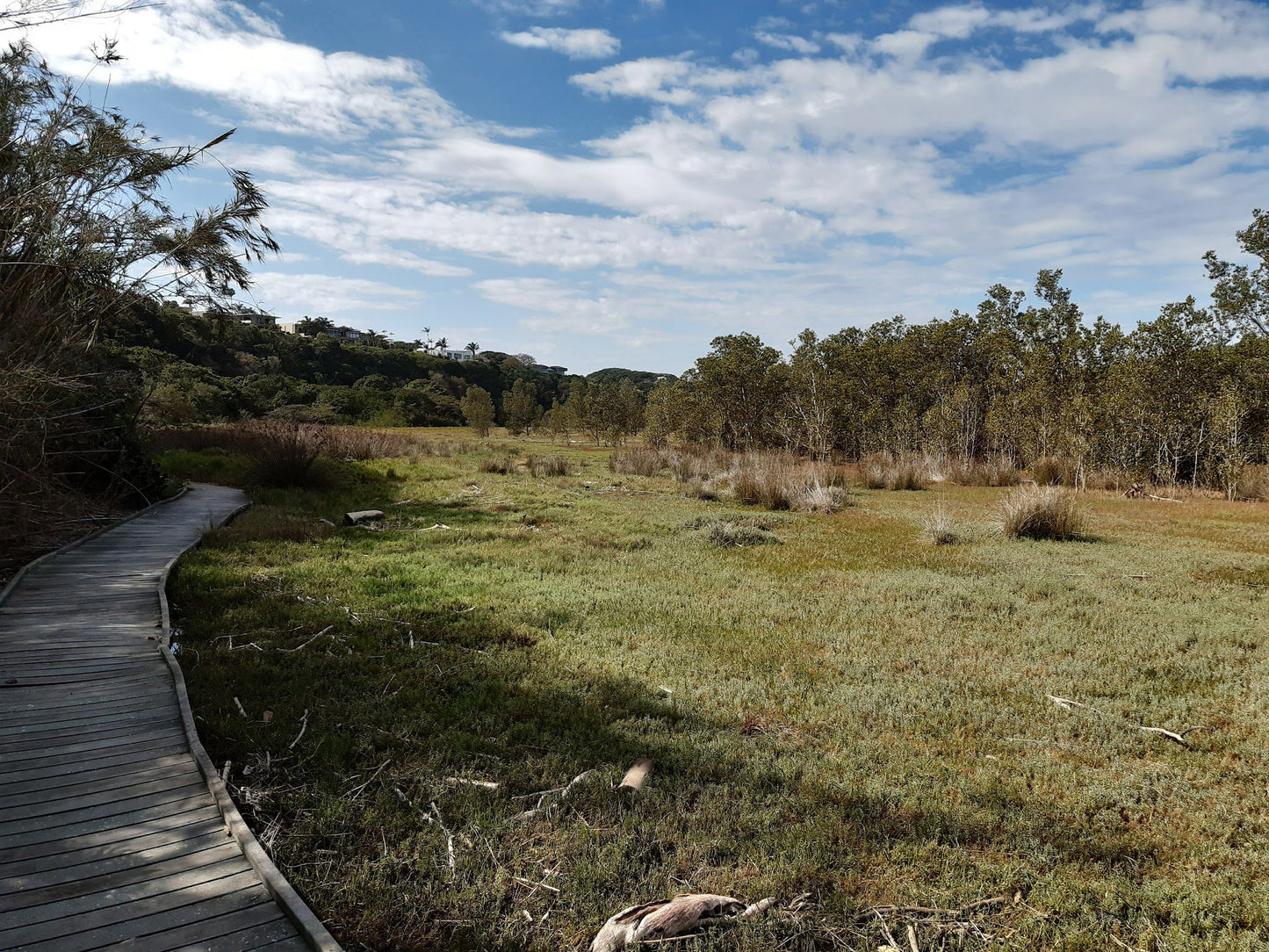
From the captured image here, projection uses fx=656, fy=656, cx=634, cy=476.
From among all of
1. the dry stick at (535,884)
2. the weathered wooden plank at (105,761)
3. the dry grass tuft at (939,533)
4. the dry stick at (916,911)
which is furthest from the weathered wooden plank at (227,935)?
the dry grass tuft at (939,533)

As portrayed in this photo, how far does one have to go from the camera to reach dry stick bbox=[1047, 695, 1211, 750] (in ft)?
14.2

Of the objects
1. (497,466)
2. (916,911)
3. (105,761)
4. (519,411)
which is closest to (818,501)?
(497,466)

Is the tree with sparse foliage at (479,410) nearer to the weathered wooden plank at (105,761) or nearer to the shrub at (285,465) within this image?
the shrub at (285,465)

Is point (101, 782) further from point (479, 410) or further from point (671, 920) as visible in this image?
point (479, 410)

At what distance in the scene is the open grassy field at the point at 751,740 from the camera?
2.88 metres

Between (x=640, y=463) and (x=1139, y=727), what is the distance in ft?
61.9

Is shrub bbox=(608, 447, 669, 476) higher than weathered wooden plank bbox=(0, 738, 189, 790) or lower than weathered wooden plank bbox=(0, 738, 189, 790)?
higher

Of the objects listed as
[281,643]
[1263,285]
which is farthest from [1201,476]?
[281,643]

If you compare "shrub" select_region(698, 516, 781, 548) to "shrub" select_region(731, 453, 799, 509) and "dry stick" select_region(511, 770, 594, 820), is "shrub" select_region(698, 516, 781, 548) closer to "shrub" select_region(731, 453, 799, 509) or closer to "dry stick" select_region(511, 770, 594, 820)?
"shrub" select_region(731, 453, 799, 509)

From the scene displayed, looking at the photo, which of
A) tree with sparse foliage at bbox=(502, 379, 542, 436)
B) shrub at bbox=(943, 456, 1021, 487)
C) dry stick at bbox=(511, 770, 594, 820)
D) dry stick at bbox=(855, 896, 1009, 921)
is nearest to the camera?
dry stick at bbox=(855, 896, 1009, 921)

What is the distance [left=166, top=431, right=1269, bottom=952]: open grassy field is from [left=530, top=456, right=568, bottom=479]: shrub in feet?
38.5

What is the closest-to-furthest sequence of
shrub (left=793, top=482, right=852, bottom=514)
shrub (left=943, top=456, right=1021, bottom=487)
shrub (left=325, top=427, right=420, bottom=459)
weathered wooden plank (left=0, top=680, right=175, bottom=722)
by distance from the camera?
weathered wooden plank (left=0, top=680, right=175, bottom=722), shrub (left=793, top=482, right=852, bottom=514), shrub (left=943, top=456, right=1021, bottom=487), shrub (left=325, top=427, right=420, bottom=459)

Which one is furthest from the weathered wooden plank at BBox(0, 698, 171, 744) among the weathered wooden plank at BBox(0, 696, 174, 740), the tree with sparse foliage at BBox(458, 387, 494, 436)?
the tree with sparse foliage at BBox(458, 387, 494, 436)

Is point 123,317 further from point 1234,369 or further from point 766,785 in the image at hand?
point 1234,369
